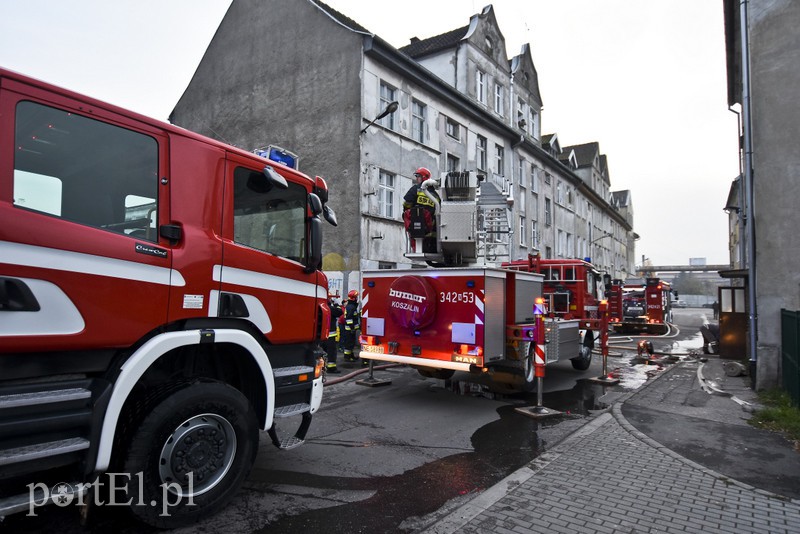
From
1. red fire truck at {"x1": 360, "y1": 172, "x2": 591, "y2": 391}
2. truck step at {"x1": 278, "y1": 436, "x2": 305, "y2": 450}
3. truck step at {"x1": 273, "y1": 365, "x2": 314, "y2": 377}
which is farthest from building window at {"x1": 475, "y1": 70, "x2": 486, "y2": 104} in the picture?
truck step at {"x1": 278, "y1": 436, "x2": 305, "y2": 450}

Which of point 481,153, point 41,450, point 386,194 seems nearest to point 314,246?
point 41,450

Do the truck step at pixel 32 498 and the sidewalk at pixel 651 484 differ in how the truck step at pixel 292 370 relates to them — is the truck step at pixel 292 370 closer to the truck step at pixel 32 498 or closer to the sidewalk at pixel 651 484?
the truck step at pixel 32 498

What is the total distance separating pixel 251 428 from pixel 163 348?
3.17 feet

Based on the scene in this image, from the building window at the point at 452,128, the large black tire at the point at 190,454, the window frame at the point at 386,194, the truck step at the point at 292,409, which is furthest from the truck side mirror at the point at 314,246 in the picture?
the building window at the point at 452,128

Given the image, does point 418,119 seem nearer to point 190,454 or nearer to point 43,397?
point 190,454

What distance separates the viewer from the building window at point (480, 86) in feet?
79.5

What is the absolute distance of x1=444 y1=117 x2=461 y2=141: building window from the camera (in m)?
20.7

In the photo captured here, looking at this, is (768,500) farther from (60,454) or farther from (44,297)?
(44,297)

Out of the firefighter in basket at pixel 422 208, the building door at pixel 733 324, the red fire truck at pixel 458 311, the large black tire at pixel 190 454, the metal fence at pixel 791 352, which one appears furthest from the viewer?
the building door at pixel 733 324

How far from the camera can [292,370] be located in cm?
420

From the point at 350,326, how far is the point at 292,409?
322 inches

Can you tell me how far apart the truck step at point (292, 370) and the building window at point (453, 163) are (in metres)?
17.5

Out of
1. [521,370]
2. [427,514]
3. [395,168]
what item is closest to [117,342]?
[427,514]

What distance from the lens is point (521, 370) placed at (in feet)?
25.3
